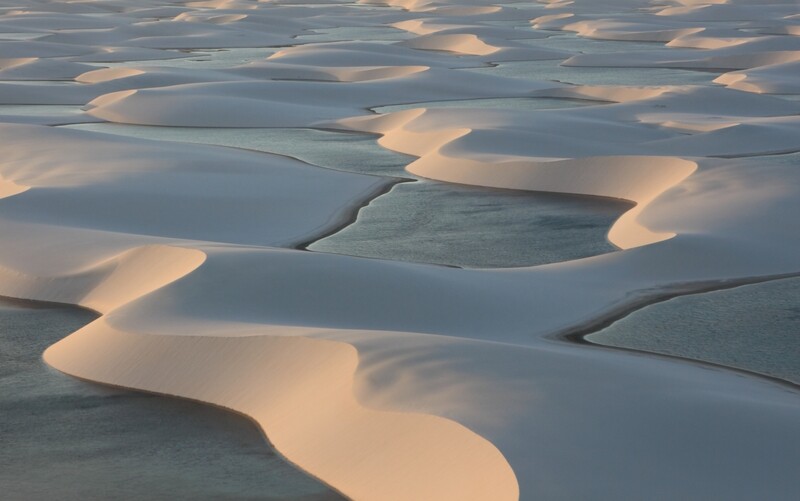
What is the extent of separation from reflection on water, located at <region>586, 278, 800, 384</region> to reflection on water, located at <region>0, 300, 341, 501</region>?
59.8 inches

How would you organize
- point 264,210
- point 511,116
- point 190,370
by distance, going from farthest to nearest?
point 511,116
point 264,210
point 190,370

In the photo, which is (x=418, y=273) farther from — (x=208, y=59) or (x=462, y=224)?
(x=208, y=59)

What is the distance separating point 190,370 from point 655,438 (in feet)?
5.29

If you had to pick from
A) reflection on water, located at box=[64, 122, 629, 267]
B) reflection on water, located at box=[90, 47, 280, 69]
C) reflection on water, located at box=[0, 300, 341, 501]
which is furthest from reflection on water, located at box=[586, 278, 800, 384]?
reflection on water, located at box=[90, 47, 280, 69]

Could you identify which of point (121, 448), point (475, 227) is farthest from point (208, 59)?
point (121, 448)

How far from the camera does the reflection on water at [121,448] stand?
3268mm

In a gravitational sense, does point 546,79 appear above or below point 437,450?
below

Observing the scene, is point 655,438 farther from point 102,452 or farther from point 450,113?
point 450,113

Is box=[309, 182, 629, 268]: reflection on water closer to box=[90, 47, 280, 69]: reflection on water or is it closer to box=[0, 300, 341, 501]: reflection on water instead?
box=[0, 300, 341, 501]: reflection on water

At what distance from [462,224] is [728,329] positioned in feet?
7.24

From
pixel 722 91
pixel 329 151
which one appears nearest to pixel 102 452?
pixel 329 151

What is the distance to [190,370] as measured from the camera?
4102mm

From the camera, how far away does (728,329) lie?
4.81 meters

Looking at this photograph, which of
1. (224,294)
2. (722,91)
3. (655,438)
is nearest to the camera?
(655,438)
